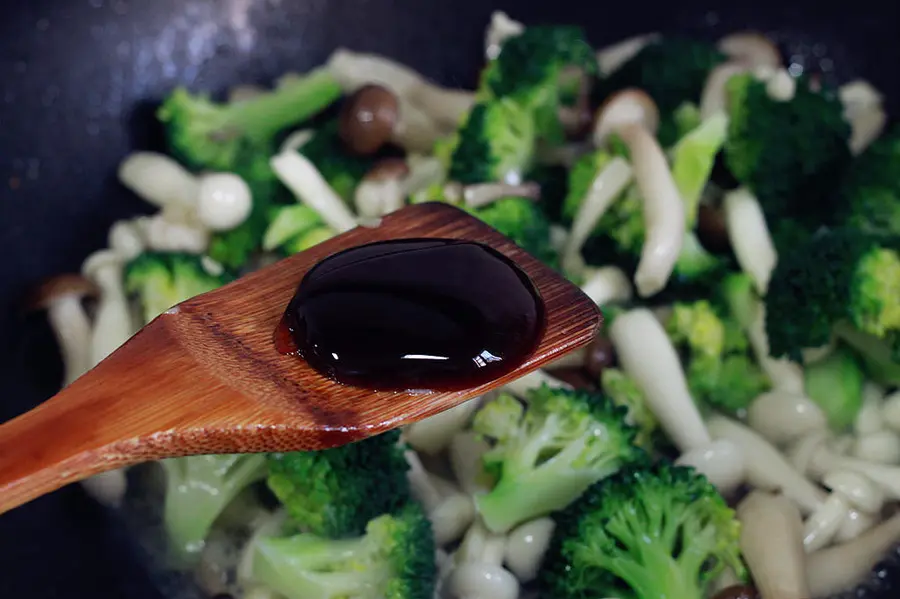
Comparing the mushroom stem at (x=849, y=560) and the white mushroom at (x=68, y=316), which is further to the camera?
the white mushroom at (x=68, y=316)

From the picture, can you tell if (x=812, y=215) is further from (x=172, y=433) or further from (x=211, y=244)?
(x=172, y=433)

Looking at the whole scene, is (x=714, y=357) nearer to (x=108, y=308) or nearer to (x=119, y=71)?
(x=108, y=308)

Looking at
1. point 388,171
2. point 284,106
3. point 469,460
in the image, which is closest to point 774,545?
point 469,460

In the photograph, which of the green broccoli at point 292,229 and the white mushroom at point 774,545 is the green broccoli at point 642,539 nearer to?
the white mushroom at point 774,545

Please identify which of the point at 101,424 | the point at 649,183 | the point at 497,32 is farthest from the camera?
the point at 497,32

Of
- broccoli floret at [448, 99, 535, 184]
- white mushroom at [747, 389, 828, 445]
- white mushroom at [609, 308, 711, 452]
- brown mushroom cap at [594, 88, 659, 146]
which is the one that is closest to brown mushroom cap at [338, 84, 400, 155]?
broccoli floret at [448, 99, 535, 184]

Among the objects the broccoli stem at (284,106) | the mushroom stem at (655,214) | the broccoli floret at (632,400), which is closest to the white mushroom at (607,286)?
the mushroom stem at (655,214)

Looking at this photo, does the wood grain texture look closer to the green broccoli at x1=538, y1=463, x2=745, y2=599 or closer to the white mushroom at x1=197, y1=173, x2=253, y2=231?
the green broccoli at x1=538, y1=463, x2=745, y2=599
